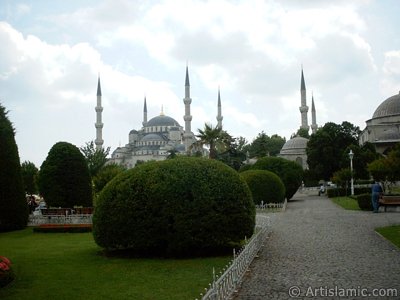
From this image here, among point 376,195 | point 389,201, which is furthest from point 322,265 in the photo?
point 389,201

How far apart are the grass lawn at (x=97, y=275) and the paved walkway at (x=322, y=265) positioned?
1.11m

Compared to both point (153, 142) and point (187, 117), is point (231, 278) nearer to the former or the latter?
point (187, 117)

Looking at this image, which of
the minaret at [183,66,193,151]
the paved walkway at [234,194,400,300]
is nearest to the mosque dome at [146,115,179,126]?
the minaret at [183,66,193,151]

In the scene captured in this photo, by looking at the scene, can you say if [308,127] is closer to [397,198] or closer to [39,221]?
[397,198]

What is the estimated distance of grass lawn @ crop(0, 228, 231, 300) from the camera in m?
8.13

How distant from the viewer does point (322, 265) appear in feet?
34.0

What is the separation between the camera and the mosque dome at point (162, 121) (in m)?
123

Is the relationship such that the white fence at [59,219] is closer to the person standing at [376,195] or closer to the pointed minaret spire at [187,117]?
the person standing at [376,195]

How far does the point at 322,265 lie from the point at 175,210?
3.67m

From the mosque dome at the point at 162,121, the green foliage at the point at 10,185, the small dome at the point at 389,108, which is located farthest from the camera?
the mosque dome at the point at 162,121

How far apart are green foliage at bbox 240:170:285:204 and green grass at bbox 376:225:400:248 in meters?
13.5

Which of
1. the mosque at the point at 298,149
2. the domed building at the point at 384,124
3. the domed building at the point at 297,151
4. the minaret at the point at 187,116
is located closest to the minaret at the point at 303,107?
the mosque at the point at 298,149

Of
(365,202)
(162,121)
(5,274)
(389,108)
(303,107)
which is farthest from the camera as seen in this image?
(162,121)

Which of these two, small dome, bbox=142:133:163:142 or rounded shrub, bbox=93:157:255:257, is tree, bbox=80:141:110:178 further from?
small dome, bbox=142:133:163:142
